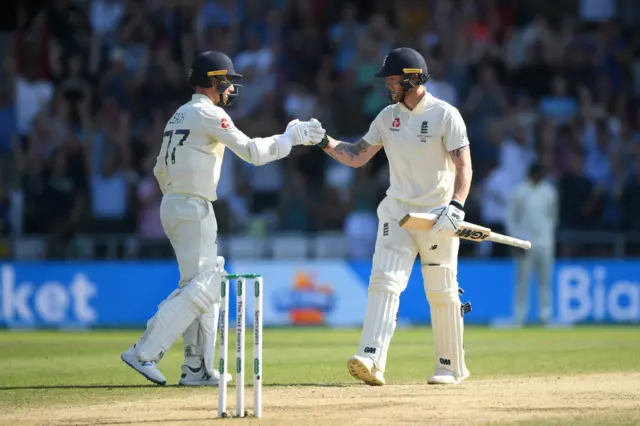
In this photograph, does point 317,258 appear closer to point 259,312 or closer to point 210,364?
point 210,364

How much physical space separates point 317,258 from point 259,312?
34.5 ft

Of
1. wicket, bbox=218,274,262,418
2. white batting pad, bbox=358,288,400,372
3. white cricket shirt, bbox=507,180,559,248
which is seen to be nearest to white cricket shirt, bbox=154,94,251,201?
white batting pad, bbox=358,288,400,372

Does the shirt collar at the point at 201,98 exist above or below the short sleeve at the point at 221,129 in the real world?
above

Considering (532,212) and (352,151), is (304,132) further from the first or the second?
(532,212)

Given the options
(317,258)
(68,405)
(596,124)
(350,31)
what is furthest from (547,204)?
(68,405)

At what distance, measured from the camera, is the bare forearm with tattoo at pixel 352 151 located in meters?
9.70

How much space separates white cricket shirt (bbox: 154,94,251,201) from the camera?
9195 millimetres

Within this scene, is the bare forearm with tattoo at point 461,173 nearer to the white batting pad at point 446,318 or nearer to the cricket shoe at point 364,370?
the white batting pad at point 446,318

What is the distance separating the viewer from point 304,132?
9.38m

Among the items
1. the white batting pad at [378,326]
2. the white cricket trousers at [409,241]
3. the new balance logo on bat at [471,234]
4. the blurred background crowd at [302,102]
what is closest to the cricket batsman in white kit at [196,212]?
the white cricket trousers at [409,241]

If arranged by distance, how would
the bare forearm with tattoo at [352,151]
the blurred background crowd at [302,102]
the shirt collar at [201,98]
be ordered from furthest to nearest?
1. the blurred background crowd at [302,102]
2. the bare forearm with tattoo at [352,151]
3. the shirt collar at [201,98]

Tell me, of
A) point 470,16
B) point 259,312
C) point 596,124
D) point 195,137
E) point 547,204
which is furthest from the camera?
point 470,16

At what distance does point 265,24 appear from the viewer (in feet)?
66.7

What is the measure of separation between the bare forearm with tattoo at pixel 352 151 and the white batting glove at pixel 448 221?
3.36 ft
